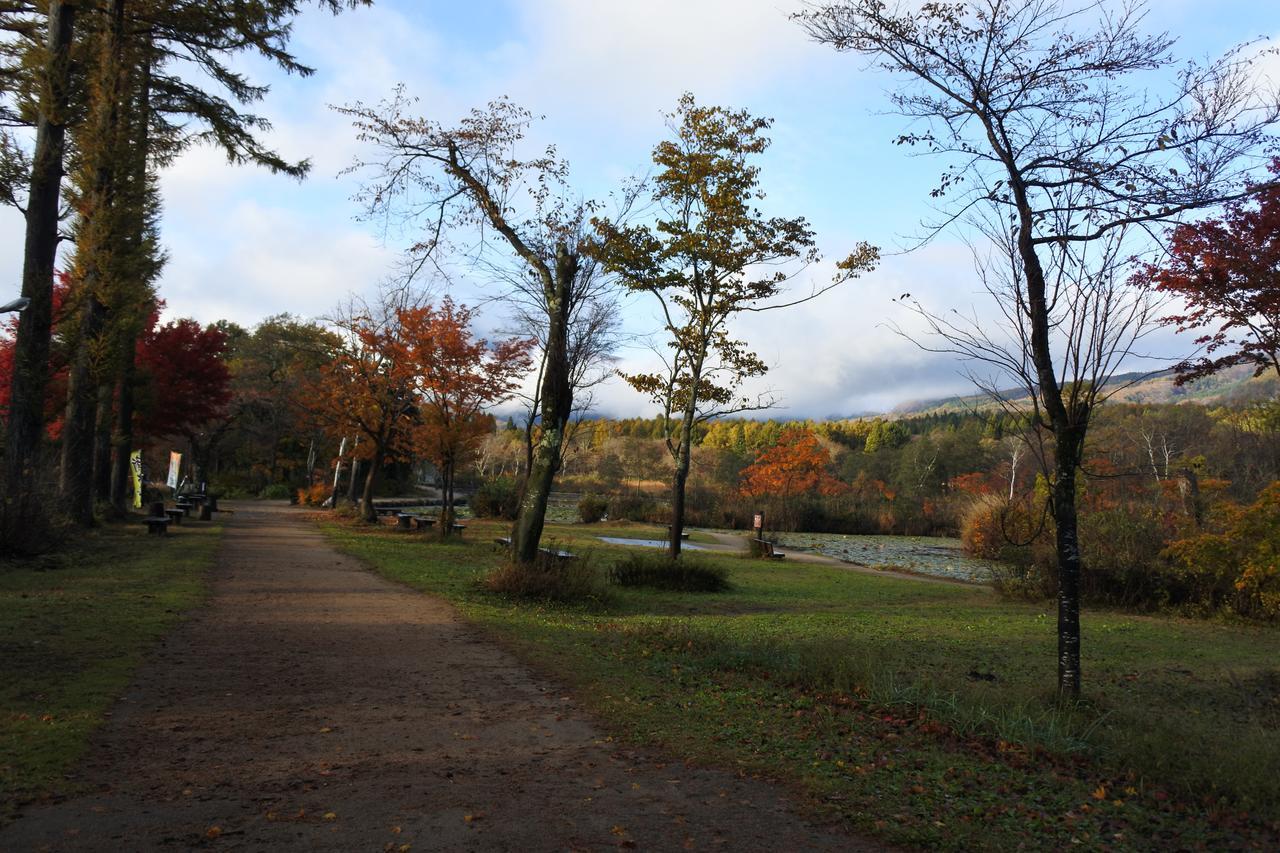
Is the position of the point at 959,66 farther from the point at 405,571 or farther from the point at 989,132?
the point at 405,571

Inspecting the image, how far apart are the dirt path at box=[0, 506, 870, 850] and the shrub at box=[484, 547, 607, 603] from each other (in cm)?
394

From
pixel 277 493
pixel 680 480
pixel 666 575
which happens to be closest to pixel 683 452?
pixel 680 480

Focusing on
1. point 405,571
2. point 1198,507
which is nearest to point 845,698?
point 405,571

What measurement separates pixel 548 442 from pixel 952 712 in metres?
7.42

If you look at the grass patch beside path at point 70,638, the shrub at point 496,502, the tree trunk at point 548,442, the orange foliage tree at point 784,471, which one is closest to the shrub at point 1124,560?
the tree trunk at point 548,442

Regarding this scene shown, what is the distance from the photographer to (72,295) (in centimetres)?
1464

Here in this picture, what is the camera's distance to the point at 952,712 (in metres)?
5.55

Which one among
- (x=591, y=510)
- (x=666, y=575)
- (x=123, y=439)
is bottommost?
(x=666, y=575)

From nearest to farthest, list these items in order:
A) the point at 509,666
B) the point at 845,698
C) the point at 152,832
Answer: the point at 152,832 → the point at 845,698 → the point at 509,666

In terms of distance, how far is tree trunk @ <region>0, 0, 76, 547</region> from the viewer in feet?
42.7

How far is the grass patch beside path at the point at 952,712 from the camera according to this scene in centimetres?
399

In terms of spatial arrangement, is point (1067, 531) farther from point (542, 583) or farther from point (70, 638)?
point (70, 638)

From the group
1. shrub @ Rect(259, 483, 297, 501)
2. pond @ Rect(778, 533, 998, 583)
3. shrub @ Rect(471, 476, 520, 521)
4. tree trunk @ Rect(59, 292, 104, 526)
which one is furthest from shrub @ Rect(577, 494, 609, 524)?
tree trunk @ Rect(59, 292, 104, 526)

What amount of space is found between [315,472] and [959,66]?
151ft
